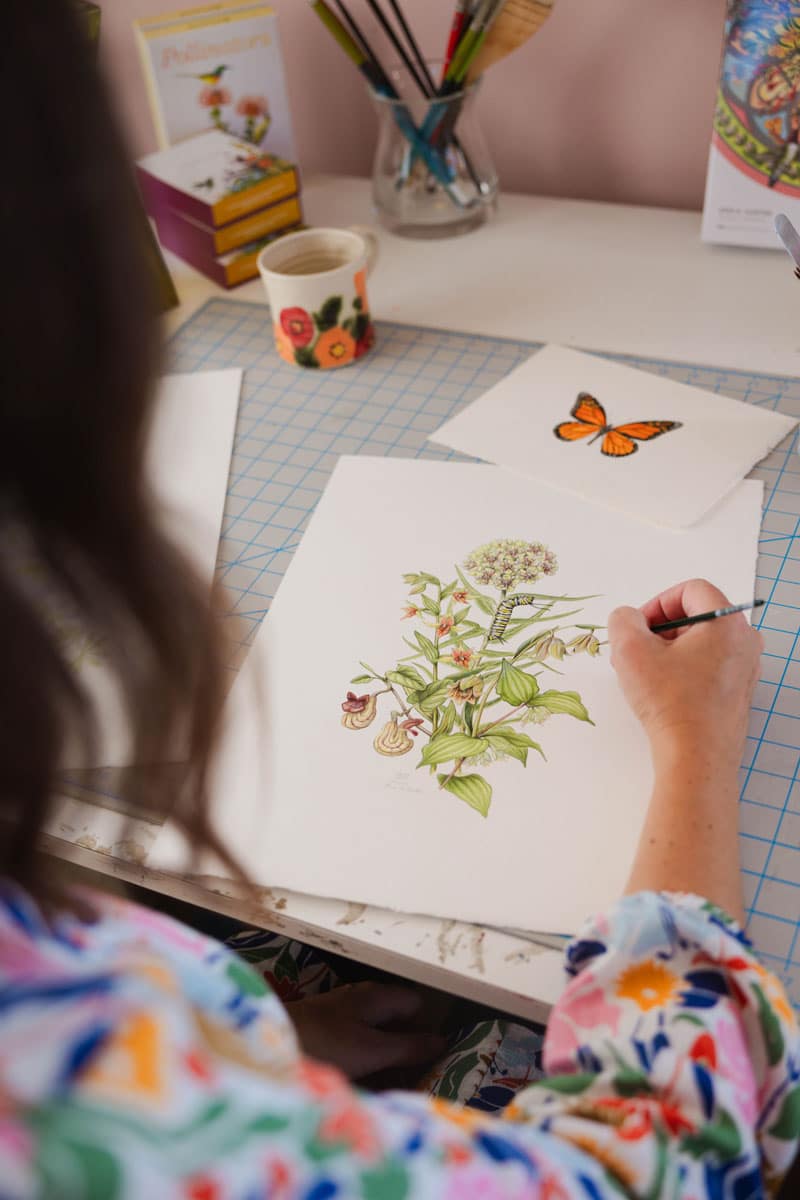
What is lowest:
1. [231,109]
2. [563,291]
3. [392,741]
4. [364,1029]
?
[364,1029]

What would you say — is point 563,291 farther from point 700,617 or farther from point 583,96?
point 700,617

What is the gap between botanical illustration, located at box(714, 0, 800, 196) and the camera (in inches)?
36.3

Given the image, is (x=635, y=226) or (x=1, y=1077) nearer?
(x=1, y=1077)

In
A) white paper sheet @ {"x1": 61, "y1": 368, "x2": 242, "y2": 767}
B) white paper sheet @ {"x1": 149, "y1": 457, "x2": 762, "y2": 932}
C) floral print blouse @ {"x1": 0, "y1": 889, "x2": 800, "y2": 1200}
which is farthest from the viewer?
white paper sheet @ {"x1": 61, "y1": 368, "x2": 242, "y2": 767}

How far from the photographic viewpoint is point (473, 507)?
0.80 m

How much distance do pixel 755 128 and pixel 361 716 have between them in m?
0.70

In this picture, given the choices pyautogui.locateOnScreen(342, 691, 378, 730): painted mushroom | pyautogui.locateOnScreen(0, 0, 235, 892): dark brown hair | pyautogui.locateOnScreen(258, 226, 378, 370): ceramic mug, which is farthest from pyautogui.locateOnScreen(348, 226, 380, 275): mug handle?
pyautogui.locateOnScreen(0, 0, 235, 892): dark brown hair

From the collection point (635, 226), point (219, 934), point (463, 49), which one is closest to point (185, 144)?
point (463, 49)

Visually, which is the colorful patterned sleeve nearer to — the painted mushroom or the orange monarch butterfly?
the painted mushroom

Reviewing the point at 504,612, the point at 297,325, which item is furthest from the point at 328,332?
the point at 504,612

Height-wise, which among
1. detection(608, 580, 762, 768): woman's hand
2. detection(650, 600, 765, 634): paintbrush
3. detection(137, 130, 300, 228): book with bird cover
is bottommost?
detection(608, 580, 762, 768): woman's hand

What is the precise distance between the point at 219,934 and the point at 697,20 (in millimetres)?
966

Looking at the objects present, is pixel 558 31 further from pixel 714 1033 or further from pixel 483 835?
pixel 714 1033

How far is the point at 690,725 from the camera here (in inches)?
23.1
